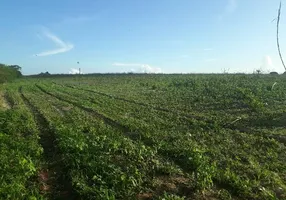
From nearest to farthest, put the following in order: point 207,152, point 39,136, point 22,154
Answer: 1. point 22,154
2. point 207,152
3. point 39,136

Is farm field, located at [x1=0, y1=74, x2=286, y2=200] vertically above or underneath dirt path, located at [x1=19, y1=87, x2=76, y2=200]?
above

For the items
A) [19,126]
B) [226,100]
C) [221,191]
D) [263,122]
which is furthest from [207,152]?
[226,100]

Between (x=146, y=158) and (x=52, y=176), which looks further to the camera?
(x=146, y=158)

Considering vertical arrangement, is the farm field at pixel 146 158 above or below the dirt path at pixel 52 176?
above

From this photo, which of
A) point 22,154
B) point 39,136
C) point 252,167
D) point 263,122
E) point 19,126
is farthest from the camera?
point 263,122

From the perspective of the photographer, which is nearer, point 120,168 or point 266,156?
point 120,168

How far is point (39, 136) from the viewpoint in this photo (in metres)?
12.6

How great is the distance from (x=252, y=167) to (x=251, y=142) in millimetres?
3026

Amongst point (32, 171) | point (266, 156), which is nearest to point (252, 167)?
point (266, 156)

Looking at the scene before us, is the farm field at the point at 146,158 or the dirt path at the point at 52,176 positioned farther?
the dirt path at the point at 52,176

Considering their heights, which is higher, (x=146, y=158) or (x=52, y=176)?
(x=146, y=158)

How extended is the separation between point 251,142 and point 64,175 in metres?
Result: 6.37

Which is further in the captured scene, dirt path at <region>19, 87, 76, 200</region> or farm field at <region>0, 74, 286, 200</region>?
dirt path at <region>19, 87, 76, 200</region>

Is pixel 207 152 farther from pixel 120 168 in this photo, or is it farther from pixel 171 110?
pixel 171 110
